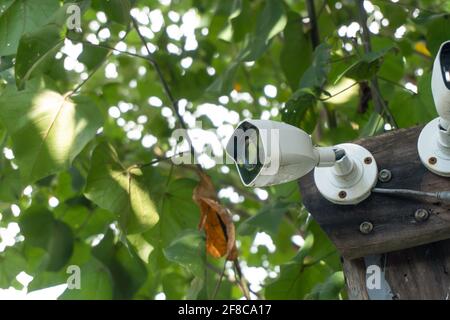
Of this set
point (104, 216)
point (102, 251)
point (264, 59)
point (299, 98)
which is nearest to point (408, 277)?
point (299, 98)

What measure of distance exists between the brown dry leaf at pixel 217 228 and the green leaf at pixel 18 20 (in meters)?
0.43

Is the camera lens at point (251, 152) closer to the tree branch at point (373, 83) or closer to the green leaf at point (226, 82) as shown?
the tree branch at point (373, 83)

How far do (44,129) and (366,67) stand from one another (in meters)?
Result: 0.52

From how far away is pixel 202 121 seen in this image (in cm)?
243

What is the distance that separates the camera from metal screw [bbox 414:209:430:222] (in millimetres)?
1128

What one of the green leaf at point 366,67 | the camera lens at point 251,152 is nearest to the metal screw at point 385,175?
the camera lens at point 251,152

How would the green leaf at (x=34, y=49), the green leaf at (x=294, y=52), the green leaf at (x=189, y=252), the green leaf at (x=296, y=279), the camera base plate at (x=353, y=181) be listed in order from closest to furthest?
the camera base plate at (x=353, y=181) < the green leaf at (x=34, y=49) < the green leaf at (x=189, y=252) < the green leaf at (x=296, y=279) < the green leaf at (x=294, y=52)

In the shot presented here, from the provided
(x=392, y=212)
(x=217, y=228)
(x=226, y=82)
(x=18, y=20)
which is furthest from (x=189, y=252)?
(x=392, y=212)

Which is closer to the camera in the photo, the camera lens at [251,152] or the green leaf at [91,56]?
the camera lens at [251,152]

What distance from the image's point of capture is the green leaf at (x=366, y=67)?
5.07ft

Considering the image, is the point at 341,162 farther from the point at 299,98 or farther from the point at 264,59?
the point at 264,59

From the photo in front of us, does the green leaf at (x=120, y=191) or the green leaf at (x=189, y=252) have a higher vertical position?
the green leaf at (x=120, y=191)

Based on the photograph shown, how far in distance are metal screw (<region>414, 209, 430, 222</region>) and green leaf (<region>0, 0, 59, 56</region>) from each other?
723mm

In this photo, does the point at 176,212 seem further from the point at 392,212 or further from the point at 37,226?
the point at 392,212
